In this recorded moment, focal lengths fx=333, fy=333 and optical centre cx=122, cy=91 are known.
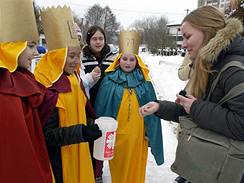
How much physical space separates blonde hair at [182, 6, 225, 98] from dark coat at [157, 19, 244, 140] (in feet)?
0.13

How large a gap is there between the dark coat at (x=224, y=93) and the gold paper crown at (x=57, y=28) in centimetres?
121

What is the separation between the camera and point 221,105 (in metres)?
1.86

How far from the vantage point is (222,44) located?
6.01 feet

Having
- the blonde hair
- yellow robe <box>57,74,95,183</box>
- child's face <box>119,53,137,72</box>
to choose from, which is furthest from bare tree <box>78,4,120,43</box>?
the blonde hair

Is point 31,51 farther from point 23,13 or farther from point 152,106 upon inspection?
point 152,106

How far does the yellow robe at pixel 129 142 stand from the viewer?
135 inches

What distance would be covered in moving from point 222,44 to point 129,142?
1823 mm

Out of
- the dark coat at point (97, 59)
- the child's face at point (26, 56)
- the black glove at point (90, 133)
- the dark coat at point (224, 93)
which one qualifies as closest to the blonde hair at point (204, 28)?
the dark coat at point (224, 93)

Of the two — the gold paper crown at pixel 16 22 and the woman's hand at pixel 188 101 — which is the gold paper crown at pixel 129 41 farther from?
the woman's hand at pixel 188 101

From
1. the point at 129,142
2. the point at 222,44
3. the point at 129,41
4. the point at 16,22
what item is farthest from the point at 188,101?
the point at 129,41

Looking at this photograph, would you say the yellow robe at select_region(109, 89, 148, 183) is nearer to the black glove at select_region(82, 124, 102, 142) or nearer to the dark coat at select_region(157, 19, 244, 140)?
the black glove at select_region(82, 124, 102, 142)

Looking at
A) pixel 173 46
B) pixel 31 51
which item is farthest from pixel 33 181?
pixel 173 46

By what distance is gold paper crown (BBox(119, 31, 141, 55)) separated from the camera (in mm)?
3639

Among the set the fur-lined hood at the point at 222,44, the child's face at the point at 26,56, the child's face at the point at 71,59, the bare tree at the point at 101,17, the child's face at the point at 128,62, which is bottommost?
the bare tree at the point at 101,17
